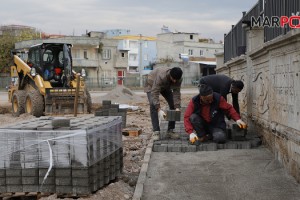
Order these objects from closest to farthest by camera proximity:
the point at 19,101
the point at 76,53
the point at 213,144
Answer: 1. the point at 213,144
2. the point at 19,101
3. the point at 76,53

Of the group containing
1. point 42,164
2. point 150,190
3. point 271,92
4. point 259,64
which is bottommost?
point 150,190

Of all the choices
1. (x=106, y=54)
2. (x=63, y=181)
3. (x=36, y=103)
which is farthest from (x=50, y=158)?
(x=106, y=54)

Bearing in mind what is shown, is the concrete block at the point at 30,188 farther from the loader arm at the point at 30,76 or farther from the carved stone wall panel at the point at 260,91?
the loader arm at the point at 30,76

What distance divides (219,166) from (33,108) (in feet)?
33.1

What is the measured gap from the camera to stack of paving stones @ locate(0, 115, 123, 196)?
16.8ft

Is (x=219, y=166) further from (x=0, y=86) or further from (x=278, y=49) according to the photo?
(x=0, y=86)

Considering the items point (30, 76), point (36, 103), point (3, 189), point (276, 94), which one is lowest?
point (3, 189)

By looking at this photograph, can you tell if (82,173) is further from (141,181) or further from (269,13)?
(269,13)

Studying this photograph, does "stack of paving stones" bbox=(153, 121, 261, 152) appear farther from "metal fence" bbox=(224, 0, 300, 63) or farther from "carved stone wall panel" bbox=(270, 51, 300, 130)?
"metal fence" bbox=(224, 0, 300, 63)

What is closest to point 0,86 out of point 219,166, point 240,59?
point 240,59

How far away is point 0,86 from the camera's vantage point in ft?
175

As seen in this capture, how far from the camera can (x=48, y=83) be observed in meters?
15.8

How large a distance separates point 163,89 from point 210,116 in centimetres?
138

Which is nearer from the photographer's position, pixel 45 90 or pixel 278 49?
pixel 278 49
